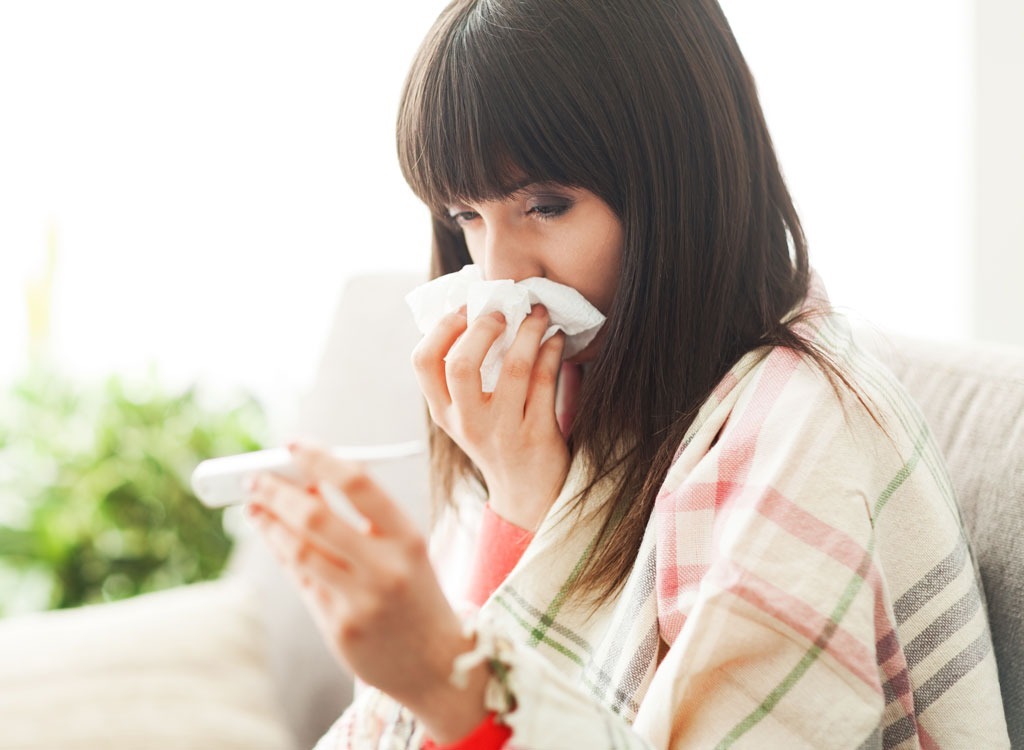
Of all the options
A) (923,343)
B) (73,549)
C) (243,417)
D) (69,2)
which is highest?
(69,2)

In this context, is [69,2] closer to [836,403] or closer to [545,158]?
[545,158]

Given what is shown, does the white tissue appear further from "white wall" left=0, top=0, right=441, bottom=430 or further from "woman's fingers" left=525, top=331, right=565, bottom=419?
"white wall" left=0, top=0, right=441, bottom=430

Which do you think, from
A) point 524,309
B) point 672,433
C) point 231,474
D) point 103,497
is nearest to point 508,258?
point 524,309

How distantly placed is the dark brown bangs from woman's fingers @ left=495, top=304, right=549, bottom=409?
12 centimetres

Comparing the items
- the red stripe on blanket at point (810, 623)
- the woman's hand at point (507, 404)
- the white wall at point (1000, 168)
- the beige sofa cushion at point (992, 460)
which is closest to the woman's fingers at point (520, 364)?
the woman's hand at point (507, 404)

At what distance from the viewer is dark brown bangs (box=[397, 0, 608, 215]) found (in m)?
0.75

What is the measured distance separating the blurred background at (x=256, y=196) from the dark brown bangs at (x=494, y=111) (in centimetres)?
104

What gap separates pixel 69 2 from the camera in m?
1.97

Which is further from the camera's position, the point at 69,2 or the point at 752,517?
the point at 69,2

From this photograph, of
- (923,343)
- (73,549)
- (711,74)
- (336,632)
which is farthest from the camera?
(73,549)

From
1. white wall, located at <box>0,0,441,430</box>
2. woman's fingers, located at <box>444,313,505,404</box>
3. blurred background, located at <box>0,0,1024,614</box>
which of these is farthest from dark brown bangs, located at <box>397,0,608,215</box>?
white wall, located at <box>0,0,441,430</box>

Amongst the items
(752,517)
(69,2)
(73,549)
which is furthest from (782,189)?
(69,2)

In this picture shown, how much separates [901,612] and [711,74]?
18.0 inches

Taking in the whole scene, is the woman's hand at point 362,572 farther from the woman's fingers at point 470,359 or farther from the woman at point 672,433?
the woman's fingers at point 470,359
